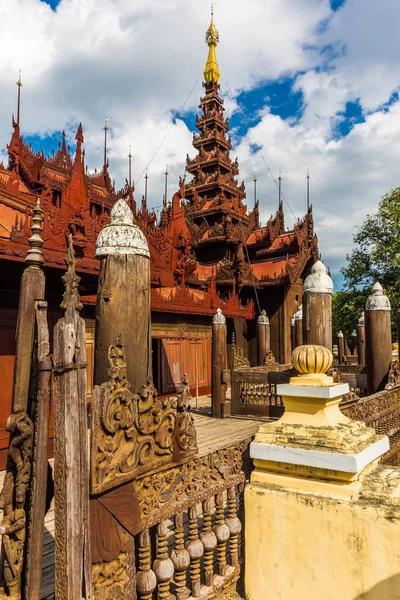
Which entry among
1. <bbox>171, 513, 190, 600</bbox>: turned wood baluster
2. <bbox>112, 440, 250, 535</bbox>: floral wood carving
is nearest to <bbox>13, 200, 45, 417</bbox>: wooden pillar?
<bbox>112, 440, 250, 535</bbox>: floral wood carving

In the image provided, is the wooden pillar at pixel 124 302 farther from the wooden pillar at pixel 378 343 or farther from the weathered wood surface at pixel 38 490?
the wooden pillar at pixel 378 343

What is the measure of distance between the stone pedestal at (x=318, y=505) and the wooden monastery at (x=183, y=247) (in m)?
4.85

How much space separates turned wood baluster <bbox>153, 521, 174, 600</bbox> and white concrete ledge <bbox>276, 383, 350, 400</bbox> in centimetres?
110

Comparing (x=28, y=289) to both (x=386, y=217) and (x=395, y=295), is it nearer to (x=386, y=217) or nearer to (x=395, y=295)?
(x=395, y=295)

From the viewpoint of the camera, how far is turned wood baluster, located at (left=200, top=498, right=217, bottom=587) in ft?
8.72

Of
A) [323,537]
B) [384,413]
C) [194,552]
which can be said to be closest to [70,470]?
[194,552]

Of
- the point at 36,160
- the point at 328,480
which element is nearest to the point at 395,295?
the point at 36,160

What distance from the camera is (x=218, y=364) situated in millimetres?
11109

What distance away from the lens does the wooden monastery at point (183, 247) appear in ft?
23.4

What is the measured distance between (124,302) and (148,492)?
1153 mm

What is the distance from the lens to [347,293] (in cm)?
2427

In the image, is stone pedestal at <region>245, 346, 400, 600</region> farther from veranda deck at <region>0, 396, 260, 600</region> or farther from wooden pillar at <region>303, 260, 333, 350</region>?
wooden pillar at <region>303, 260, 333, 350</region>

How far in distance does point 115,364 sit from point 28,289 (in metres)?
0.76

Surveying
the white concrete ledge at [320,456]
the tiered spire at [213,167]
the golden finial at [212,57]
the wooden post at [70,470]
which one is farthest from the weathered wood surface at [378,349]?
the golden finial at [212,57]
